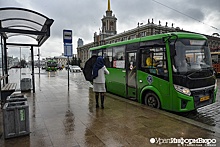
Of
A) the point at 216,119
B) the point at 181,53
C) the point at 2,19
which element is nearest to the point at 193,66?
the point at 181,53

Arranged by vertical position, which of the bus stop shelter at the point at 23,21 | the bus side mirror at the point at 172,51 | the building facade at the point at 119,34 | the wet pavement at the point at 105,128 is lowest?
the wet pavement at the point at 105,128

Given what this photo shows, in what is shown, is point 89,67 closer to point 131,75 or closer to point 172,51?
point 131,75

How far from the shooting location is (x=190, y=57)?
5711 mm

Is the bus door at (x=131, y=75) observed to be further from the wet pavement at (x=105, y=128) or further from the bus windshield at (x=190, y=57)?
the bus windshield at (x=190, y=57)

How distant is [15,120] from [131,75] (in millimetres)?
5038

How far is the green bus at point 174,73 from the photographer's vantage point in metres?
5.42

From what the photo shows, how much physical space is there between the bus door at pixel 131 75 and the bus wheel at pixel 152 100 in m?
0.70

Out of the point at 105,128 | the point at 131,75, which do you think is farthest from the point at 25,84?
the point at 105,128

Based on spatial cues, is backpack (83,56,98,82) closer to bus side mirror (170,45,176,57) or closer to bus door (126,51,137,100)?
bus door (126,51,137,100)

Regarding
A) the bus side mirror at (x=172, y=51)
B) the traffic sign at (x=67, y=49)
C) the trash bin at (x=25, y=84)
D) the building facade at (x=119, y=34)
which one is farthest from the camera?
the building facade at (x=119, y=34)

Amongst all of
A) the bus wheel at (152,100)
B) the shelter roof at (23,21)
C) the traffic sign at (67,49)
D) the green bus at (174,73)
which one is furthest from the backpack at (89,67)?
the traffic sign at (67,49)

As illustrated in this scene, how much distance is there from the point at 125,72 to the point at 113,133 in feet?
14.3

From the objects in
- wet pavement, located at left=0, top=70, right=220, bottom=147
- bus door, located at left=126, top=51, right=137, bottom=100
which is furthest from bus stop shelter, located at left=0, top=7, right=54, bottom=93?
bus door, located at left=126, top=51, right=137, bottom=100

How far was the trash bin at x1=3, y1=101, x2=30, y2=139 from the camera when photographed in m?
3.67
